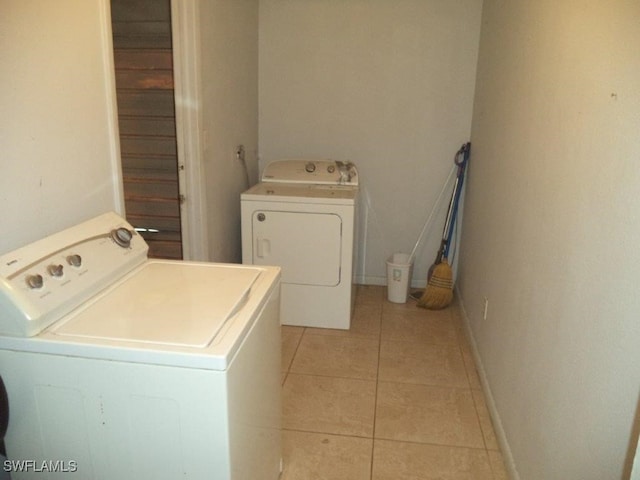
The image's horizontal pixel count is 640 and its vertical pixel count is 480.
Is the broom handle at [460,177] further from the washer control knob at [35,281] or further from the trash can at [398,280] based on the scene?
the washer control knob at [35,281]

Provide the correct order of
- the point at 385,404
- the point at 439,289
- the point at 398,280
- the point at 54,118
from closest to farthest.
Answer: the point at 54,118 → the point at 385,404 → the point at 439,289 → the point at 398,280

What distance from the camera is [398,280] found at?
3.54 m

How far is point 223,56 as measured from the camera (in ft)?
9.30

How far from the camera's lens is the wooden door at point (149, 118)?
2617 millimetres

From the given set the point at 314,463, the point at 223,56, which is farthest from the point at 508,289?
the point at 223,56

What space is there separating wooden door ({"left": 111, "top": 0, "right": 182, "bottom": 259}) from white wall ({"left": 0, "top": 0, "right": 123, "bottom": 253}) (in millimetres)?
957

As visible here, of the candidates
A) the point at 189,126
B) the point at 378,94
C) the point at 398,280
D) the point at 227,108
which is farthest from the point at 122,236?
the point at 378,94

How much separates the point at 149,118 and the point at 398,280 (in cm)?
194

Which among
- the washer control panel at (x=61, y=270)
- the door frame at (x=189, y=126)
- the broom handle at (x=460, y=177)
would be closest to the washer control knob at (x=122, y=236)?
the washer control panel at (x=61, y=270)

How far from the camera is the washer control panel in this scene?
1.13 meters

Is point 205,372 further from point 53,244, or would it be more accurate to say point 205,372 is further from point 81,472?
point 53,244

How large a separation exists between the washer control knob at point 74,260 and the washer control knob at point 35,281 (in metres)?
0.12

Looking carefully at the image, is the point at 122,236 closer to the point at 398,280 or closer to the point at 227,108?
the point at 227,108

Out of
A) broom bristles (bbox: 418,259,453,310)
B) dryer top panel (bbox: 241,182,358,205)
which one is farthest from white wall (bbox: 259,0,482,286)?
dryer top panel (bbox: 241,182,358,205)
